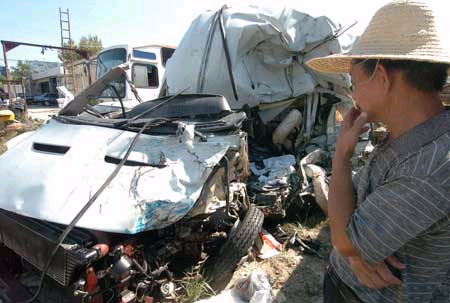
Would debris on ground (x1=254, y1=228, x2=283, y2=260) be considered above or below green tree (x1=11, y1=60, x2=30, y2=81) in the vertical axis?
above

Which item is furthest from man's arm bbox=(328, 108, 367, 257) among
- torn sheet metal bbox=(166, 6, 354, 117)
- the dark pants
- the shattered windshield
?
the shattered windshield

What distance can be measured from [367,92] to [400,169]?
27cm

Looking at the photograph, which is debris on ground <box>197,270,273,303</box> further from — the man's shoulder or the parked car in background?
the parked car in background

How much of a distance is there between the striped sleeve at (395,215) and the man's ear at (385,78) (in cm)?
28

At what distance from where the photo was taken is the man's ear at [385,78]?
0.96 meters

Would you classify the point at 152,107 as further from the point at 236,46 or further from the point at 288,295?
the point at 288,295

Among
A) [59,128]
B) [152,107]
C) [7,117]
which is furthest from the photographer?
[7,117]

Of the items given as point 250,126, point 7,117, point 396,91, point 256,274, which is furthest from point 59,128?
point 7,117

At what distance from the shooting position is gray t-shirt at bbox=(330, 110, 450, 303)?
2.68ft

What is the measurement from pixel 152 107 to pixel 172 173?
1.15 metres

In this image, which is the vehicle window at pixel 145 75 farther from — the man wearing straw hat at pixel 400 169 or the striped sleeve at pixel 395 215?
the striped sleeve at pixel 395 215

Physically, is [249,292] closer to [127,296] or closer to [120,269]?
[127,296]

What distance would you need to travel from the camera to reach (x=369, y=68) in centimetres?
100

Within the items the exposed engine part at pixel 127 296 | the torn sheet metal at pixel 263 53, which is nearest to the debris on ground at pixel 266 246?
the exposed engine part at pixel 127 296
